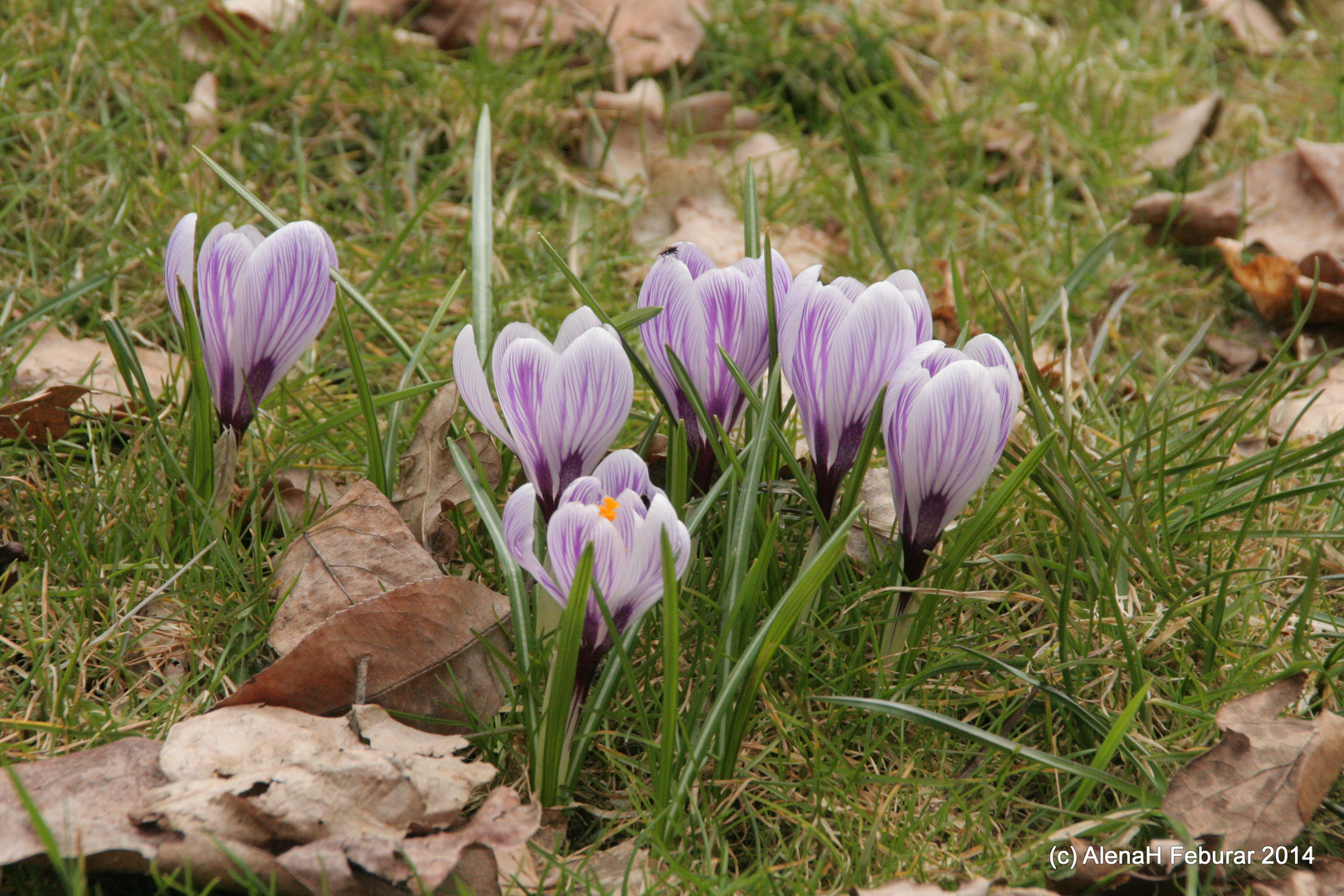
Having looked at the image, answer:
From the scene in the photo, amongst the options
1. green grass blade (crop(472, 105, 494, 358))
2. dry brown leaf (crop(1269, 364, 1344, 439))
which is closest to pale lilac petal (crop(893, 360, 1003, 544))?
green grass blade (crop(472, 105, 494, 358))

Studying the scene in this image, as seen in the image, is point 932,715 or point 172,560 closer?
point 932,715

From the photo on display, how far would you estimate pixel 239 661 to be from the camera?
5.35ft

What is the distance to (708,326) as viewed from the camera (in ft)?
5.01

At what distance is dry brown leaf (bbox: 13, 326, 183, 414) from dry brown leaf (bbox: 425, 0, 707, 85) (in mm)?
1520

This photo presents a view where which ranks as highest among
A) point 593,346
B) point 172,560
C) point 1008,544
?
point 593,346

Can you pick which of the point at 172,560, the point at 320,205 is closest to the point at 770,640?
the point at 172,560

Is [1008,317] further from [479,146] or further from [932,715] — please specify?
[479,146]

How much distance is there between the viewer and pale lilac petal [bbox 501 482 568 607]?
1.28 m

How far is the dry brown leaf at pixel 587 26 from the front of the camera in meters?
3.36

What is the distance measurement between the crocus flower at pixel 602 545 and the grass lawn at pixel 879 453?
11cm

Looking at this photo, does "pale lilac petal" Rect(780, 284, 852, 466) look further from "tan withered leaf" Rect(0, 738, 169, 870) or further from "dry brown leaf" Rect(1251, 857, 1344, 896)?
"tan withered leaf" Rect(0, 738, 169, 870)

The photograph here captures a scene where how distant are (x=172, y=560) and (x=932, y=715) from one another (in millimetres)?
1138

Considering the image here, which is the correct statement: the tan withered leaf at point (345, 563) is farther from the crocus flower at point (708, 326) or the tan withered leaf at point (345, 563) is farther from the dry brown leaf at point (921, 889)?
the dry brown leaf at point (921, 889)

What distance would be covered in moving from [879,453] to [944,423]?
0.75m
